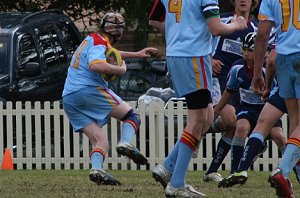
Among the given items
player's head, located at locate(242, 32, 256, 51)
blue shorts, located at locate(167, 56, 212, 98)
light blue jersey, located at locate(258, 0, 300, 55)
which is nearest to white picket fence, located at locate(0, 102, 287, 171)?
player's head, located at locate(242, 32, 256, 51)

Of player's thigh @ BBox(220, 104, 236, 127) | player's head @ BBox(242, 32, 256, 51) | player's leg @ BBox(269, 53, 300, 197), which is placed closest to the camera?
player's leg @ BBox(269, 53, 300, 197)

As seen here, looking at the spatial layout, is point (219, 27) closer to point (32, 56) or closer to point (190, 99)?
point (190, 99)

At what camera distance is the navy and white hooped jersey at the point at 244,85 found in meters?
11.6

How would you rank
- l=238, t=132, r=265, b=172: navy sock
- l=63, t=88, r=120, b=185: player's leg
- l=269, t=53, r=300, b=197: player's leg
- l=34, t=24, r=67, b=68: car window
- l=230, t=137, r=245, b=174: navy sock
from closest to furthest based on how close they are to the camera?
l=269, t=53, r=300, b=197: player's leg < l=238, t=132, r=265, b=172: navy sock < l=63, t=88, r=120, b=185: player's leg < l=230, t=137, r=245, b=174: navy sock < l=34, t=24, r=67, b=68: car window

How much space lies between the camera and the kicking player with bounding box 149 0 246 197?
9.48 metres

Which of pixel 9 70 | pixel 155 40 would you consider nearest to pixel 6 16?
pixel 9 70

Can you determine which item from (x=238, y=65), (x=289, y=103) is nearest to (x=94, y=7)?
(x=238, y=65)

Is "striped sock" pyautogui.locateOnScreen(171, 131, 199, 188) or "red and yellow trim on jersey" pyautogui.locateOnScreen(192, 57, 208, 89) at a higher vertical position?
"red and yellow trim on jersey" pyautogui.locateOnScreen(192, 57, 208, 89)

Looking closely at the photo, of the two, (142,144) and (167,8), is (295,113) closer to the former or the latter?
(167,8)

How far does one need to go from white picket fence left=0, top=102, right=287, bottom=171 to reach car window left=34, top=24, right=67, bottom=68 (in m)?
0.67

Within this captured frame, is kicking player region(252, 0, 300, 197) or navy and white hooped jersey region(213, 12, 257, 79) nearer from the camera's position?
kicking player region(252, 0, 300, 197)

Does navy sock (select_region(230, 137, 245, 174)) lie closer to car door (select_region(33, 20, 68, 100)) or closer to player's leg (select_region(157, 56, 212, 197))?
player's leg (select_region(157, 56, 212, 197))

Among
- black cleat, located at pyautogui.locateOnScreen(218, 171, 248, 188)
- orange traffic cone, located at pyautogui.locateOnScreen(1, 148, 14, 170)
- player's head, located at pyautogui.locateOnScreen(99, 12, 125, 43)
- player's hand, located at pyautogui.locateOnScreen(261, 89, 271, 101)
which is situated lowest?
orange traffic cone, located at pyautogui.locateOnScreen(1, 148, 14, 170)

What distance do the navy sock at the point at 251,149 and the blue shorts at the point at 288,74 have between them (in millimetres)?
1141
